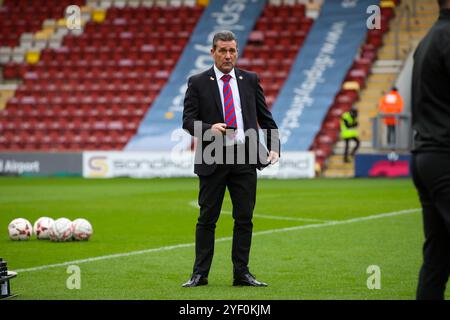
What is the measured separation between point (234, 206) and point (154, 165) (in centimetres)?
1988

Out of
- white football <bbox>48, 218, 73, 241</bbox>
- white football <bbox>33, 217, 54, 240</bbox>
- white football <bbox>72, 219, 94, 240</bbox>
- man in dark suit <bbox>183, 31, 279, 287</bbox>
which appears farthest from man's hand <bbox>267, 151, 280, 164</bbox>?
white football <bbox>33, 217, 54, 240</bbox>

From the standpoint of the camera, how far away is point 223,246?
1150cm

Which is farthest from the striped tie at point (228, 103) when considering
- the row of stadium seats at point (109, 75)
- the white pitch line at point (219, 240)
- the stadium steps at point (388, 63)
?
the row of stadium seats at point (109, 75)

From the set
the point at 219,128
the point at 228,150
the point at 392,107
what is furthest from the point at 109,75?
the point at 219,128

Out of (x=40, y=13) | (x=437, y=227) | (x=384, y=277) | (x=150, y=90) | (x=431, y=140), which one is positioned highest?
(x=40, y=13)

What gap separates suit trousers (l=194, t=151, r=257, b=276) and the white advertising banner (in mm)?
18943

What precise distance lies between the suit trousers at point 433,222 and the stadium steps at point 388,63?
961 inches

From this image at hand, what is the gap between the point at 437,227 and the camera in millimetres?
5645

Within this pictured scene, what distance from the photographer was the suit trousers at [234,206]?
815 centimetres

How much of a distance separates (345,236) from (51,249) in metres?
3.69

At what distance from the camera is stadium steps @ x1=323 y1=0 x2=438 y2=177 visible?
30.7 meters

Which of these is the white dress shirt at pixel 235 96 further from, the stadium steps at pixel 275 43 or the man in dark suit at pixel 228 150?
the stadium steps at pixel 275 43
